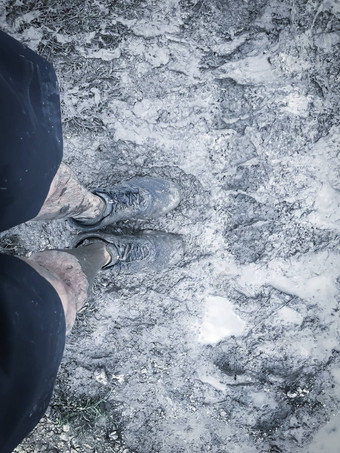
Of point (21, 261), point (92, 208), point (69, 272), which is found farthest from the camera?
point (92, 208)

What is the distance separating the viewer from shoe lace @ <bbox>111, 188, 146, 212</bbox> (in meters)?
1.50

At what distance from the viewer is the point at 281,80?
156 centimetres

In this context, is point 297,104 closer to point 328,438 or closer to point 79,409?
point 328,438

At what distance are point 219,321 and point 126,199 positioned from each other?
2.37ft

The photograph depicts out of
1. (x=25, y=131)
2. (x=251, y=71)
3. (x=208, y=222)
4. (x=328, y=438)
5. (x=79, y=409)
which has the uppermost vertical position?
(x=251, y=71)

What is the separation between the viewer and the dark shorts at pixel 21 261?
0.86 metres

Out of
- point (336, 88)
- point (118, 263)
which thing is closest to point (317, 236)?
point (336, 88)

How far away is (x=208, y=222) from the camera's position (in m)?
1.66

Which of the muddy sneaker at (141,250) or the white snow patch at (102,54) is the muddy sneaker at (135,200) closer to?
the muddy sneaker at (141,250)

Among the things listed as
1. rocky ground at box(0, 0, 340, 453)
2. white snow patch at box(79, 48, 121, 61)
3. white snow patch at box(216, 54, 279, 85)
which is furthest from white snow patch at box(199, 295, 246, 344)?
white snow patch at box(79, 48, 121, 61)

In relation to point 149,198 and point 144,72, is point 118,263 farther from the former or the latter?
point 144,72

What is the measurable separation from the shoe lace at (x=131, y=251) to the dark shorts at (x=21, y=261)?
502mm

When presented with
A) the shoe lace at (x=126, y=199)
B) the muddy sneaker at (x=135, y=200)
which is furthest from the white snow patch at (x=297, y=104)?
the shoe lace at (x=126, y=199)

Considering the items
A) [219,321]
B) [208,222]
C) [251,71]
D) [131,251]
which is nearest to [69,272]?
[131,251]
